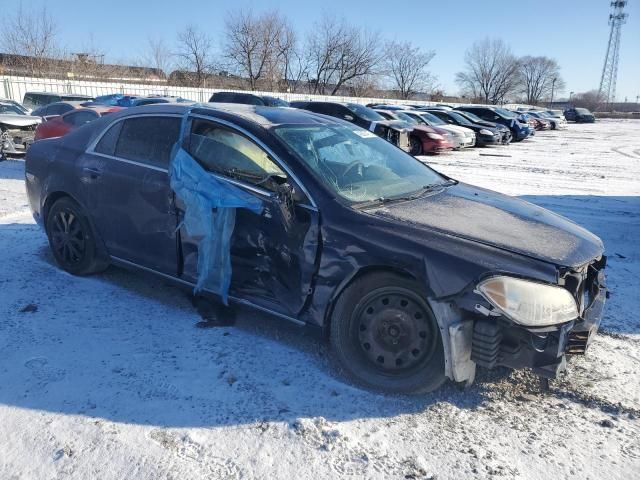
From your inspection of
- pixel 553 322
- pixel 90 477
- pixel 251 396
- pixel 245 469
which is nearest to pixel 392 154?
pixel 553 322

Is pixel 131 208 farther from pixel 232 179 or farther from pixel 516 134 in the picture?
pixel 516 134

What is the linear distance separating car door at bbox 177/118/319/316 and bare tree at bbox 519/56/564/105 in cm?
10245

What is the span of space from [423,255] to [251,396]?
1260 mm

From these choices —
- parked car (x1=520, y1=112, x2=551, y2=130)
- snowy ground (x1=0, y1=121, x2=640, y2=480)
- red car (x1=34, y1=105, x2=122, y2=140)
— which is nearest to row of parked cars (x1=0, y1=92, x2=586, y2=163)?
red car (x1=34, y1=105, x2=122, y2=140)

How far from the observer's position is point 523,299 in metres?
2.70

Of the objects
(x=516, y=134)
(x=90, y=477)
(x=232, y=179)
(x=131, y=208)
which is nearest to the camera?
(x=90, y=477)

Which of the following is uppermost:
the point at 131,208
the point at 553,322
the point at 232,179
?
the point at 232,179

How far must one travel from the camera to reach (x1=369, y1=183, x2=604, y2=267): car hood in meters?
2.94

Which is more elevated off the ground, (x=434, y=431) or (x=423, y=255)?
(x=423, y=255)

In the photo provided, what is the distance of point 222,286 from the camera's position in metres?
3.63

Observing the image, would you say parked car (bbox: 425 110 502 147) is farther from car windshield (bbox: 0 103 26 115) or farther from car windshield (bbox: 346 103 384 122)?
car windshield (bbox: 0 103 26 115)

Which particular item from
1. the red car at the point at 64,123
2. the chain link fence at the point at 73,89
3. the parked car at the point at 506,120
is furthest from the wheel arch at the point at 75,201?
the chain link fence at the point at 73,89

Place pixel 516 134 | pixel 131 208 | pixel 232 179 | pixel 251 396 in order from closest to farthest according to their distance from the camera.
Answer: pixel 251 396
pixel 232 179
pixel 131 208
pixel 516 134

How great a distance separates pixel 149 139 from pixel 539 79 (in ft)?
351
